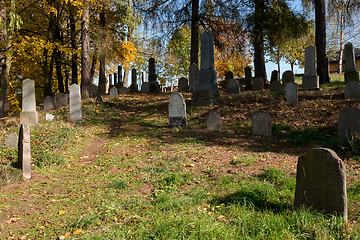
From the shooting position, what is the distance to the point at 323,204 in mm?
3385

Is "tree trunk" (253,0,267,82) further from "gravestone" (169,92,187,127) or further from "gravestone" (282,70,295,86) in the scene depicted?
"gravestone" (169,92,187,127)

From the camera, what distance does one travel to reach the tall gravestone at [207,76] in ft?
41.7

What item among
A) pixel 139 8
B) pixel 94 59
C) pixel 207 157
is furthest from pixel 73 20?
pixel 207 157

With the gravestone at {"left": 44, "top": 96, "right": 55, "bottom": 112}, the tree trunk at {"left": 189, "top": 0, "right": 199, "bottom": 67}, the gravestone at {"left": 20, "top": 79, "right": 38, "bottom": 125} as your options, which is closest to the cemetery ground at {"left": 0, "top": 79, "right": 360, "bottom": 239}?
the gravestone at {"left": 20, "top": 79, "right": 38, "bottom": 125}

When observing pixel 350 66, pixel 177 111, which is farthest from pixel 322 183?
pixel 350 66

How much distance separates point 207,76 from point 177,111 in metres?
3.27

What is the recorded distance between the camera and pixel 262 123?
29.6 ft

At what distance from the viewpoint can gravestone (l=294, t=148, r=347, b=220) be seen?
3.23 meters

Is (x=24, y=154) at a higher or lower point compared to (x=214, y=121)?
lower

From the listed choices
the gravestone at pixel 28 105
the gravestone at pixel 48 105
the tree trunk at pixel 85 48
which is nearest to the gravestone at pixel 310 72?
the tree trunk at pixel 85 48

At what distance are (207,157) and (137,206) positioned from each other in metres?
3.07

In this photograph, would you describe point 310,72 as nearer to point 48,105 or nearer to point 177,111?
point 177,111

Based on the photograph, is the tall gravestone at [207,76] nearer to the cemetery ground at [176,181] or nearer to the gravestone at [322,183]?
the cemetery ground at [176,181]

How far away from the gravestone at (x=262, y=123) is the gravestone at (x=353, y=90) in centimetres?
408
